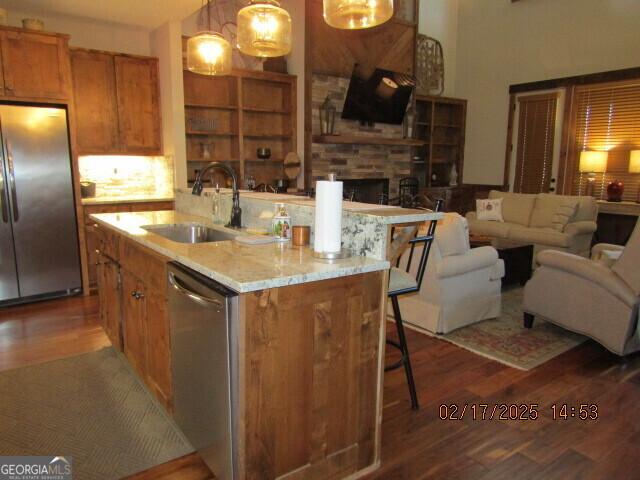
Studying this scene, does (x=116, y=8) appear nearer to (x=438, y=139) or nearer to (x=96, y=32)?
(x=96, y=32)

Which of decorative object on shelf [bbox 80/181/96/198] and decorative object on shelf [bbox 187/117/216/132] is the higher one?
decorative object on shelf [bbox 187/117/216/132]

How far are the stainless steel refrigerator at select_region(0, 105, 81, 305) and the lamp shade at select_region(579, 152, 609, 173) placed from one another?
22.0 feet

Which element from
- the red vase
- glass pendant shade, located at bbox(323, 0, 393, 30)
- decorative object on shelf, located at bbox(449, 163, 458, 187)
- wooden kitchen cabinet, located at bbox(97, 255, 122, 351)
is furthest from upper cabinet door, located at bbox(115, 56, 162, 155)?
the red vase

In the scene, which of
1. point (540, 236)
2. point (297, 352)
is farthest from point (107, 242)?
point (540, 236)

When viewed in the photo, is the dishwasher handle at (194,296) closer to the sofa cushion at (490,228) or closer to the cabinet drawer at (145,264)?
the cabinet drawer at (145,264)

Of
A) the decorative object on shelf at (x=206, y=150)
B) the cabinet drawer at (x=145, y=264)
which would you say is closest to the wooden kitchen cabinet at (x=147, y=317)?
the cabinet drawer at (x=145, y=264)

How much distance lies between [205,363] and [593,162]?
22.1 feet

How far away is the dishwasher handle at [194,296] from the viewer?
5.33 ft

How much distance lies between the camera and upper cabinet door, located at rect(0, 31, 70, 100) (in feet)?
13.3

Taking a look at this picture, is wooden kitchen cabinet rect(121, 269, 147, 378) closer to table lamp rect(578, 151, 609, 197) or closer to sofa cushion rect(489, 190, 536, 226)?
sofa cushion rect(489, 190, 536, 226)

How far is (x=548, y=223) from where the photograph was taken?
19.7ft

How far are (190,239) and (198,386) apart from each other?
1406mm

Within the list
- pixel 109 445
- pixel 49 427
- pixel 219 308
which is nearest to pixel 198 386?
pixel 219 308

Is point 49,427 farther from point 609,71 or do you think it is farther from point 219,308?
point 609,71
